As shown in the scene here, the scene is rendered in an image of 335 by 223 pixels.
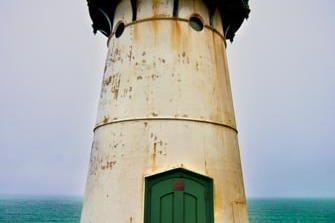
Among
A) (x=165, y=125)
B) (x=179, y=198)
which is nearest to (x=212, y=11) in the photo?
(x=165, y=125)

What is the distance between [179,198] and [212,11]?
4.74 metres

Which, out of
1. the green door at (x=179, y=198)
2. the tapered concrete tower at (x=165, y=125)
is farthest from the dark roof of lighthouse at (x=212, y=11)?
the green door at (x=179, y=198)

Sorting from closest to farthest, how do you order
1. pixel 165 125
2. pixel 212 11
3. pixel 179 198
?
pixel 179 198 < pixel 165 125 < pixel 212 11

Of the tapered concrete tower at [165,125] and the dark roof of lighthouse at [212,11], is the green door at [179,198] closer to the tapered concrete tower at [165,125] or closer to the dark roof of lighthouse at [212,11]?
the tapered concrete tower at [165,125]

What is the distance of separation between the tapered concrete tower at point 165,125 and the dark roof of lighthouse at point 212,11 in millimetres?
314

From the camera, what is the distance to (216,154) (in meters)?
6.44

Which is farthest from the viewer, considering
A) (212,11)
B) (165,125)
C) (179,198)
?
(212,11)

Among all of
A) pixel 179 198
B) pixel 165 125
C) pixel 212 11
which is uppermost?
pixel 212 11

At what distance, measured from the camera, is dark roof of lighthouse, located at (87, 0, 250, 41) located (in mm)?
8164

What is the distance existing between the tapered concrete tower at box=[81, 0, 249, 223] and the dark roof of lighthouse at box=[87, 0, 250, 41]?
1.03 ft

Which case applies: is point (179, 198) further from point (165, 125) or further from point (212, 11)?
point (212, 11)

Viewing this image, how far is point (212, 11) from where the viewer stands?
25.1ft

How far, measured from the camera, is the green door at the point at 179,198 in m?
5.76

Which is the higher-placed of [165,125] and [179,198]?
[165,125]
